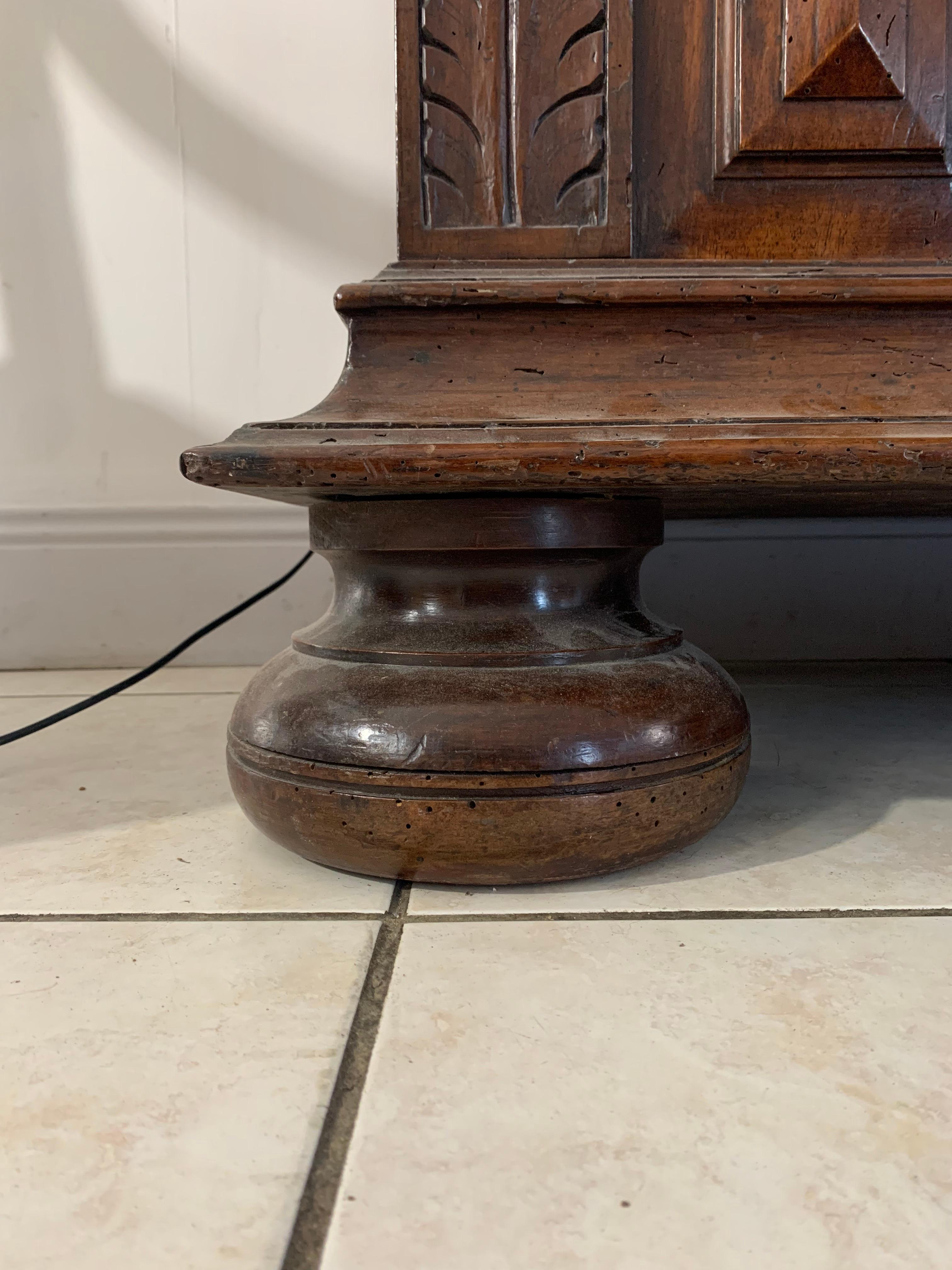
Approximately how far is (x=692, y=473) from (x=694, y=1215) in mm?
325

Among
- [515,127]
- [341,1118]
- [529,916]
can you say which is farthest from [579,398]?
[341,1118]

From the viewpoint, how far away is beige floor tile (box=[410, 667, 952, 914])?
486 mm


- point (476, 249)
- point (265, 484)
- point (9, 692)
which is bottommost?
point (9, 692)

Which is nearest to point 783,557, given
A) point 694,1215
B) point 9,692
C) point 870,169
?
point 870,169

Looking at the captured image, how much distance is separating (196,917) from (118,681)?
→ 0.69 m

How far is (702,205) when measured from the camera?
57 cm

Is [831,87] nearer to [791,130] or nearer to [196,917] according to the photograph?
[791,130]

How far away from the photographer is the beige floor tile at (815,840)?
49 cm

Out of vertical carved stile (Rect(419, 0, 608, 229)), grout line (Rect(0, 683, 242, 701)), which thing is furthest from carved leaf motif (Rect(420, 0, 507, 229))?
grout line (Rect(0, 683, 242, 701))

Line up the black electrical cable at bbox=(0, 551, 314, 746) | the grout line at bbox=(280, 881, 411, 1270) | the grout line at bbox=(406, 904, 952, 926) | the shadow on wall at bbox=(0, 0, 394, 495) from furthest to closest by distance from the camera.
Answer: the shadow on wall at bbox=(0, 0, 394, 495) < the black electrical cable at bbox=(0, 551, 314, 746) < the grout line at bbox=(406, 904, 952, 926) < the grout line at bbox=(280, 881, 411, 1270)

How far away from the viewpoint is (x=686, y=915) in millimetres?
467

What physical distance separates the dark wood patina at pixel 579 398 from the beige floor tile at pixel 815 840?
0.02 meters

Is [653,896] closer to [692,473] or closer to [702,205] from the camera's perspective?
[692,473]

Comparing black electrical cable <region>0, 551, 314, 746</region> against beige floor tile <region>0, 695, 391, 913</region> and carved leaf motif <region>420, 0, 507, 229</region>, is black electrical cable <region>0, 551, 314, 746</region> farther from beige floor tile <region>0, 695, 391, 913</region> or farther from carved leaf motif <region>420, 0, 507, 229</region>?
carved leaf motif <region>420, 0, 507, 229</region>
